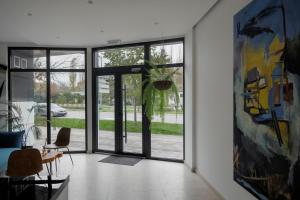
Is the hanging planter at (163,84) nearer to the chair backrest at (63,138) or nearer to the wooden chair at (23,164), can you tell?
the chair backrest at (63,138)

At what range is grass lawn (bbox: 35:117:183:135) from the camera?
628cm

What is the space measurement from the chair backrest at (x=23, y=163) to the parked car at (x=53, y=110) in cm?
363

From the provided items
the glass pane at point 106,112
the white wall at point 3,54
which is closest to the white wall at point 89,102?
the glass pane at point 106,112

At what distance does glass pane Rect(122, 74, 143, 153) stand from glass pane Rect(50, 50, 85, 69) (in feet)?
4.91

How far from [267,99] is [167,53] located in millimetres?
3945

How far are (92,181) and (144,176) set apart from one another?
1032 millimetres

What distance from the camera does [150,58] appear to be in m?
6.44

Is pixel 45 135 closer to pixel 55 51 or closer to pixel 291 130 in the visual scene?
Result: pixel 55 51

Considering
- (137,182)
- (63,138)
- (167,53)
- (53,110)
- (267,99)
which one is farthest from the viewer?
(53,110)

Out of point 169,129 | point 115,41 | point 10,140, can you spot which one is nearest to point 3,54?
point 10,140

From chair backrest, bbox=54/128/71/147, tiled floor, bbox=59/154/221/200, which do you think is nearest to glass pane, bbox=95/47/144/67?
chair backrest, bbox=54/128/71/147

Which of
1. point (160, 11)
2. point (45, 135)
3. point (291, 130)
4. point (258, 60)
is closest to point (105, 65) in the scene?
point (45, 135)

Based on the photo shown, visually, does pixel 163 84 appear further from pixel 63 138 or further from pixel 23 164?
pixel 23 164

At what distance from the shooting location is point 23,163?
12.0 feet
